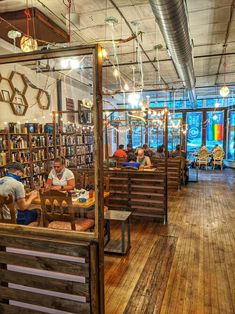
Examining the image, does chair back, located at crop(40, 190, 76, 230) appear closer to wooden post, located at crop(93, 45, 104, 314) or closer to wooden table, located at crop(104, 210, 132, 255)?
wooden table, located at crop(104, 210, 132, 255)

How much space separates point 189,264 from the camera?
3.41 metres

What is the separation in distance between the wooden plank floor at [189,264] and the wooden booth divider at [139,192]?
0.30m

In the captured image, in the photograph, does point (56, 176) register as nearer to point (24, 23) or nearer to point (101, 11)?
point (24, 23)

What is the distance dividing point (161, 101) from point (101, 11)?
1055 centimetres

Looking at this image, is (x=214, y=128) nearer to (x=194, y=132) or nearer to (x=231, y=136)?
(x=194, y=132)

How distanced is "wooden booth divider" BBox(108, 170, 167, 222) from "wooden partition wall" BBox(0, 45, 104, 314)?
3.25 metres

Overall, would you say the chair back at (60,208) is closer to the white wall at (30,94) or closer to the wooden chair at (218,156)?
the white wall at (30,94)

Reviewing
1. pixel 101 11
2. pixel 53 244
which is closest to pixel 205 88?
pixel 101 11

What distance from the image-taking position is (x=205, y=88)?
1180 cm

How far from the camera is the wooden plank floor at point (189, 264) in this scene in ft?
8.67

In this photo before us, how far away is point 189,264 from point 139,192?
197 cm

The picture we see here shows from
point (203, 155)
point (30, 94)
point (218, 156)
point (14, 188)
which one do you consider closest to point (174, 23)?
point (14, 188)

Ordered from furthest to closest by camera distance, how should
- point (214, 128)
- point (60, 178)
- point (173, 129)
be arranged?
point (214, 128) < point (173, 129) < point (60, 178)

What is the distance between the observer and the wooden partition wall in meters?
1.83
